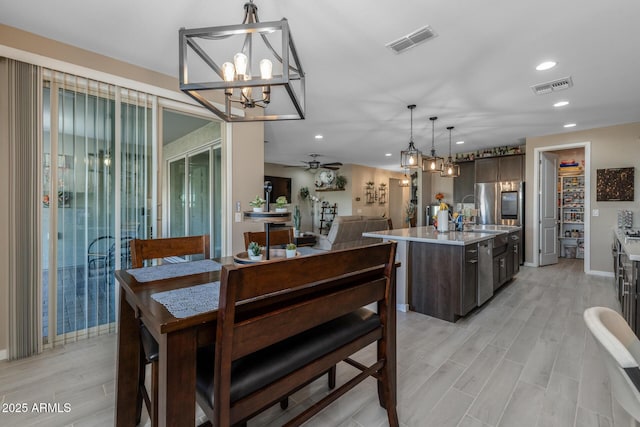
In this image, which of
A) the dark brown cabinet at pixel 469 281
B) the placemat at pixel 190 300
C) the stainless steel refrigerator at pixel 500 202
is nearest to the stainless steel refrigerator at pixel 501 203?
the stainless steel refrigerator at pixel 500 202

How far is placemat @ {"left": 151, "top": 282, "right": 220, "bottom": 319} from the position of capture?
0.96 m

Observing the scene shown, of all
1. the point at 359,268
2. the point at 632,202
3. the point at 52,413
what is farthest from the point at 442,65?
the point at 632,202

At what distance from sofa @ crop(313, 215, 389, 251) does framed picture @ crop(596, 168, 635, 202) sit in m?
3.81

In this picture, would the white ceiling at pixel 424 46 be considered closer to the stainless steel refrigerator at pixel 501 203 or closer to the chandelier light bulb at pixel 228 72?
the chandelier light bulb at pixel 228 72

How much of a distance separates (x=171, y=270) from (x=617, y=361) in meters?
1.82

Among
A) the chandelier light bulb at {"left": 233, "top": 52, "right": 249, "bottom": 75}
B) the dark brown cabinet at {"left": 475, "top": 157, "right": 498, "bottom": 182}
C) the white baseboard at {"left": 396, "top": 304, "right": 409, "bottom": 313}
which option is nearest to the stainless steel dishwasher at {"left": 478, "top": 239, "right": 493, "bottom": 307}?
the white baseboard at {"left": 396, "top": 304, "right": 409, "bottom": 313}

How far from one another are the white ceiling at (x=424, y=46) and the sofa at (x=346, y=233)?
1878 millimetres

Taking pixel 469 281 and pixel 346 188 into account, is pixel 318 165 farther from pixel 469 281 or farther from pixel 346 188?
pixel 469 281

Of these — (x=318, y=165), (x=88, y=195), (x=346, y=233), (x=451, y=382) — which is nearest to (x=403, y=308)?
(x=451, y=382)

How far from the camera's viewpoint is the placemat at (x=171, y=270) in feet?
4.71

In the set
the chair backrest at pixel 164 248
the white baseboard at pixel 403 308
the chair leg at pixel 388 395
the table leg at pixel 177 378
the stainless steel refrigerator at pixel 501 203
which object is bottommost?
the white baseboard at pixel 403 308

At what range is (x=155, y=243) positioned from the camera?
184 cm

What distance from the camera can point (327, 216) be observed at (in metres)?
10.0

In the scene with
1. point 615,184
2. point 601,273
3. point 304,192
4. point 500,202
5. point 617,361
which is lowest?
point 601,273
